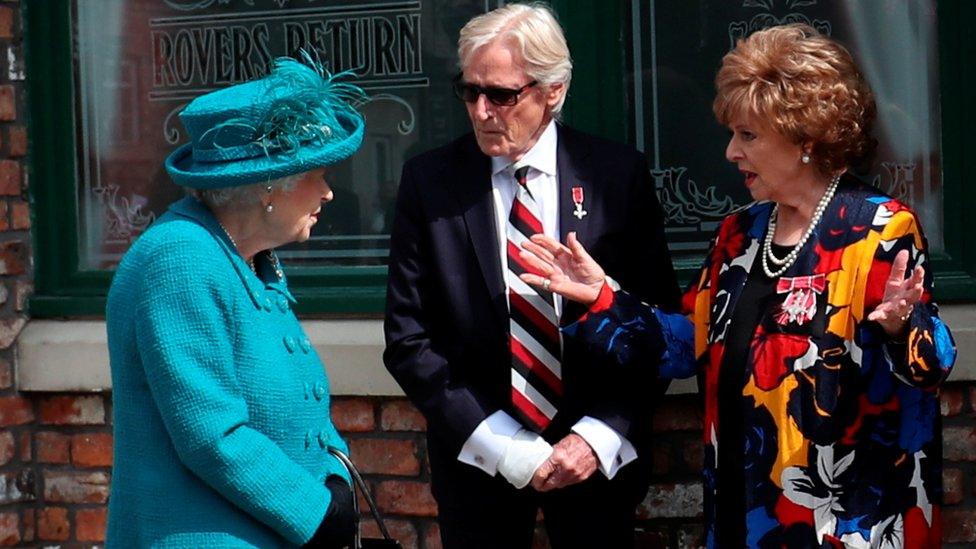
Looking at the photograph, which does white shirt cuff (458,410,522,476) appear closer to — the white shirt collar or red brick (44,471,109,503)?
the white shirt collar

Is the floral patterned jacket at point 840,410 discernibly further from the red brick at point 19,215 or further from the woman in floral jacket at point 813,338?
the red brick at point 19,215

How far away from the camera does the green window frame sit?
4.21 metres

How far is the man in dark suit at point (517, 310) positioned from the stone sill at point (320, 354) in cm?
68

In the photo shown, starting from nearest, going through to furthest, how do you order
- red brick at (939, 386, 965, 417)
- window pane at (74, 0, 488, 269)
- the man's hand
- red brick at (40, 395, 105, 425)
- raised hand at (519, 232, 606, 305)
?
1. raised hand at (519, 232, 606, 305)
2. the man's hand
3. red brick at (939, 386, 965, 417)
4. window pane at (74, 0, 488, 269)
5. red brick at (40, 395, 105, 425)

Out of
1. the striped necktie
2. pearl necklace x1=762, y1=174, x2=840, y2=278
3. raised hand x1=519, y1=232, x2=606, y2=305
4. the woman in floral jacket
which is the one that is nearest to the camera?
the woman in floral jacket

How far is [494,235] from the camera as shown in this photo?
3.62 meters

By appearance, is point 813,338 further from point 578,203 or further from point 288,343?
point 288,343

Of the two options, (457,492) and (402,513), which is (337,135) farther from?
(402,513)

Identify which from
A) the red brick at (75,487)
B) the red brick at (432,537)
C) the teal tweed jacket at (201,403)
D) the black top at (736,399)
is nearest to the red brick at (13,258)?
the red brick at (75,487)

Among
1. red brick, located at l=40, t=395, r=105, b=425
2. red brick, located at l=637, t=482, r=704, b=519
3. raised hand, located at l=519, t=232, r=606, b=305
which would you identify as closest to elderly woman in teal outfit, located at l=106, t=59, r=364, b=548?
raised hand, located at l=519, t=232, r=606, b=305

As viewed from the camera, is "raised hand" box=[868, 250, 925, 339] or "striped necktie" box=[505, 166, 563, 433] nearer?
"raised hand" box=[868, 250, 925, 339]

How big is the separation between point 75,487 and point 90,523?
4.8 inches

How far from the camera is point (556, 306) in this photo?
358 cm

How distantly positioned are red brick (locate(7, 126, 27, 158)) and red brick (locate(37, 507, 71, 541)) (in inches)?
44.5
